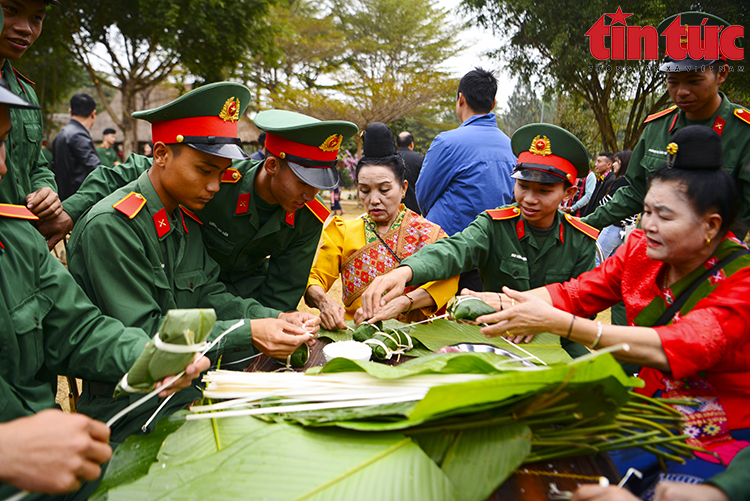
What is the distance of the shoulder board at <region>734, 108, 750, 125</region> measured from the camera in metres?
2.92

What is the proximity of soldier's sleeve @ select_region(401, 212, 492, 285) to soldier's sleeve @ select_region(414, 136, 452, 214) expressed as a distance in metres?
1.01

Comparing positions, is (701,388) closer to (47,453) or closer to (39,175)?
(47,453)

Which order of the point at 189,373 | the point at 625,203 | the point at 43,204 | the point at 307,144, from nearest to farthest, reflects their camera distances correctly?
the point at 189,373, the point at 43,204, the point at 307,144, the point at 625,203

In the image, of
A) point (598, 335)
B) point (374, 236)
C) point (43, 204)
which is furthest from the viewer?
point (374, 236)

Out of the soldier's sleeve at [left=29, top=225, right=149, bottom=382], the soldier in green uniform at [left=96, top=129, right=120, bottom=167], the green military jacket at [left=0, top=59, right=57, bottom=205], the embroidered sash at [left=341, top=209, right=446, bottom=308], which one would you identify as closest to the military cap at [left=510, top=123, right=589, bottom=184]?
the embroidered sash at [left=341, top=209, right=446, bottom=308]

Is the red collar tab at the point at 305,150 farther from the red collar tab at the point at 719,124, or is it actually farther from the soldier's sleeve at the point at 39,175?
the red collar tab at the point at 719,124

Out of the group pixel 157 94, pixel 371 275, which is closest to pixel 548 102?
pixel 371 275

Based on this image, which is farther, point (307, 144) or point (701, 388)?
point (307, 144)

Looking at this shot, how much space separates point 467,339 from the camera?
2027mm

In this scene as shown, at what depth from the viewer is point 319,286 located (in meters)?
2.79

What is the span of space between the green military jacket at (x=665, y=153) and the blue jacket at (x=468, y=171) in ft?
2.42

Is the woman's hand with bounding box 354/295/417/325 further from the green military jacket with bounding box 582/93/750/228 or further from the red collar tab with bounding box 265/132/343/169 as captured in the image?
the green military jacket with bounding box 582/93/750/228

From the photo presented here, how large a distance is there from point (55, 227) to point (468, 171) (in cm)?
276

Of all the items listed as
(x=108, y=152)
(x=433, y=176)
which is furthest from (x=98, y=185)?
(x=108, y=152)
